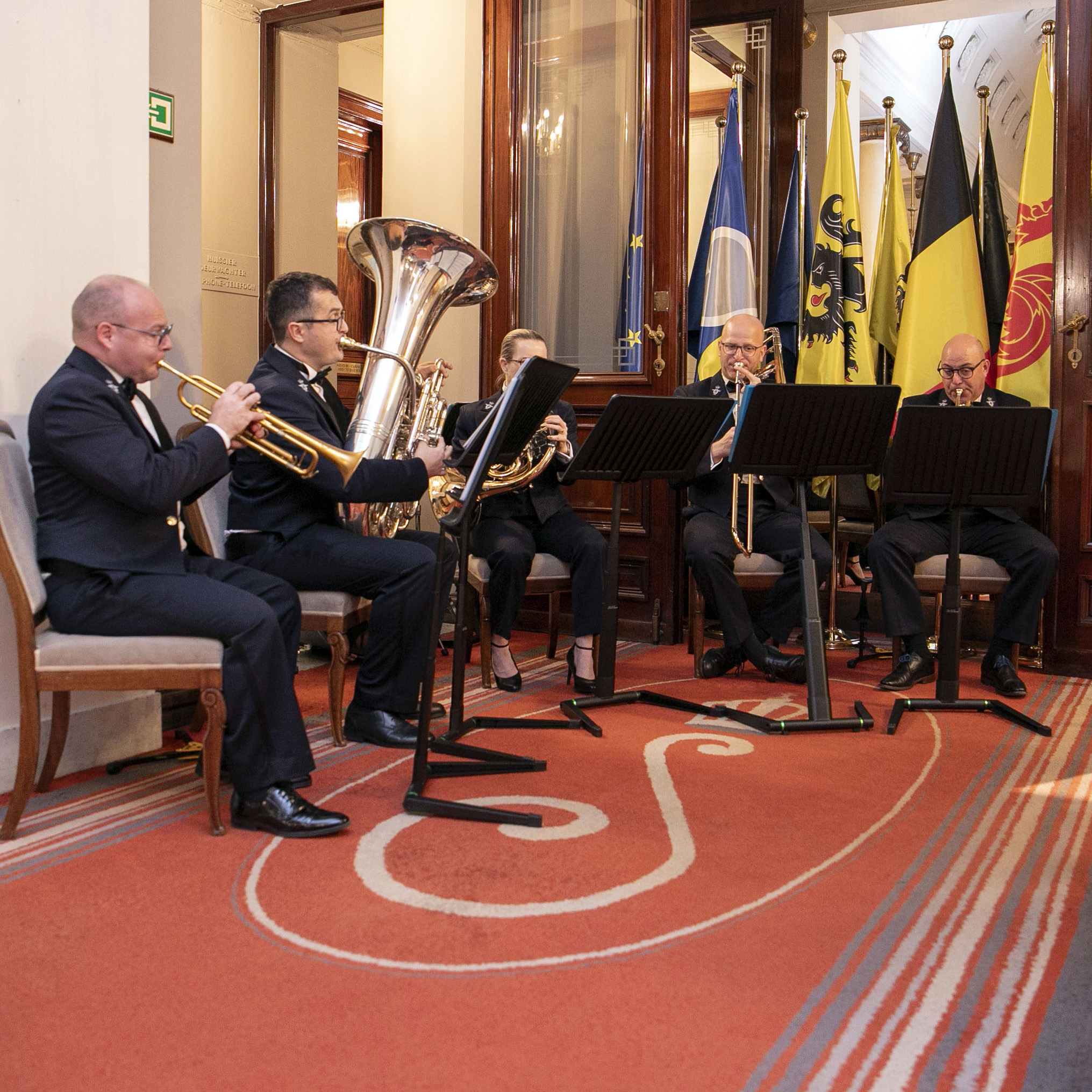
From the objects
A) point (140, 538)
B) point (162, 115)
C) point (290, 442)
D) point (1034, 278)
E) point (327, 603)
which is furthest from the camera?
point (1034, 278)

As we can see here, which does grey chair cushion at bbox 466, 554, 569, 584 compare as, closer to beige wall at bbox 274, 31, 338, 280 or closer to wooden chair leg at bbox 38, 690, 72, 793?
wooden chair leg at bbox 38, 690, 72, 793

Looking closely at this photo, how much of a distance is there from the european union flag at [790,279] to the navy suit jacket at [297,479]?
276 centimetres

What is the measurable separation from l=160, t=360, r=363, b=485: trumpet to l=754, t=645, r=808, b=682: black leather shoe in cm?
203

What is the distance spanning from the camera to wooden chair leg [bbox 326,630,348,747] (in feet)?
11.1

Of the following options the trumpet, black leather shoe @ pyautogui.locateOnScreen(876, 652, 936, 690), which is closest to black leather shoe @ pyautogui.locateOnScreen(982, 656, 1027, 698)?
black leather shoe @ pyautogui.locateOnScreen(876, 652, 936, 690)

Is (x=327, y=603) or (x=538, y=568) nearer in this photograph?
(x=327, y=603)

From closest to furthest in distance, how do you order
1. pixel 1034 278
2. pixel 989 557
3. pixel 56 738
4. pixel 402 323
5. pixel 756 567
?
1. pixel 56 738
2. pixel 402 323
3. pixel 989 557
4. pixel 756 567
5. pixel 1034 278

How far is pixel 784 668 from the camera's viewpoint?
4.51 meters

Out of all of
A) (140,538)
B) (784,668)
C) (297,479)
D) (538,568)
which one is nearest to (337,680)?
(297,479)

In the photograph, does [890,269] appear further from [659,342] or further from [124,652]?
[124,652]

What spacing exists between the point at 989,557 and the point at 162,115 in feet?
10.8

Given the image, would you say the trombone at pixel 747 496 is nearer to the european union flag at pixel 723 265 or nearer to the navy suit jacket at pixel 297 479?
the european union flag at pixel 723 265

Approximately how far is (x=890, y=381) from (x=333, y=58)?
13.4ft

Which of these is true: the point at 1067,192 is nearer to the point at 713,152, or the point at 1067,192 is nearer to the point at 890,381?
the point at 890,381
